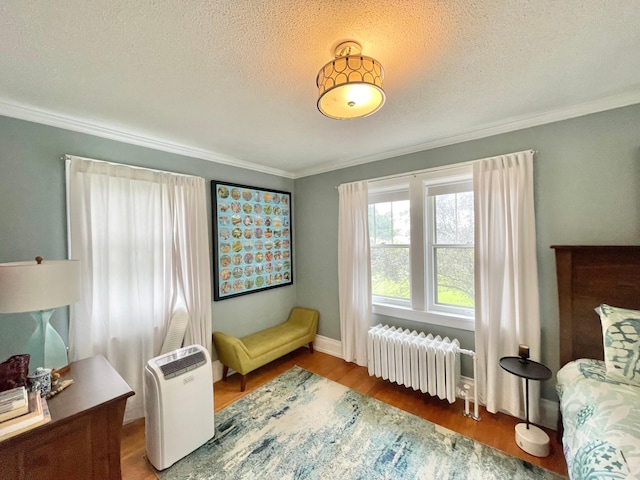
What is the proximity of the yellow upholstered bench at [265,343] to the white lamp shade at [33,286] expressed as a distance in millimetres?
1489

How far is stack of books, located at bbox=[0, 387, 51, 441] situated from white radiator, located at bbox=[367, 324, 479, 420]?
2334 mm

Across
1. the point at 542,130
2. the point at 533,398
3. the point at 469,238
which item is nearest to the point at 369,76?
the point at 542,130

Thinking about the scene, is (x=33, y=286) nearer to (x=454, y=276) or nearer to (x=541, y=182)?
(x=454, y=276)

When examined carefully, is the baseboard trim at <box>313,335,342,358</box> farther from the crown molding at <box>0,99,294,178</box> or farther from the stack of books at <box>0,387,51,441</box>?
the stack of books at <box>0,387,51,441</box>

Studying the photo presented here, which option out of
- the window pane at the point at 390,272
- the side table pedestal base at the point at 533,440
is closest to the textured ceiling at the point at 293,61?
the window pane at the point at 390,272

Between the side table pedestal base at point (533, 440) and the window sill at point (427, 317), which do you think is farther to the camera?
the window sill at point (427, 317)

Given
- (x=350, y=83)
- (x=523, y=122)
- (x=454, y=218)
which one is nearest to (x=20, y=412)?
(x=350, y=83)

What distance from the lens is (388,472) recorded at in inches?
64.4

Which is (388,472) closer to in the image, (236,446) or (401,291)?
(236,446)

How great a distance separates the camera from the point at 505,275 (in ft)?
6.86

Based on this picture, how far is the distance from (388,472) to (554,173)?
2489 mm

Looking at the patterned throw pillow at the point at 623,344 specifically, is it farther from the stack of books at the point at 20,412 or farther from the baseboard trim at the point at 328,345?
the stack of books at the point at 20,412

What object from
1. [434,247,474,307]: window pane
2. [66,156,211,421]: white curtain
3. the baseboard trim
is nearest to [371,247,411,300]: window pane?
[434,247,474,307]: window pane

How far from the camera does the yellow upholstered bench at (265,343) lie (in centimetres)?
256
